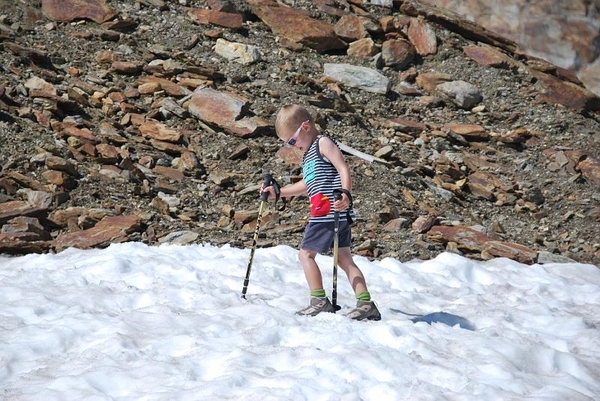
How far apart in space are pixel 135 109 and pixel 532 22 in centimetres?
1253

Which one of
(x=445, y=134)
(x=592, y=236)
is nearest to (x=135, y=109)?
(x=445, y=134)

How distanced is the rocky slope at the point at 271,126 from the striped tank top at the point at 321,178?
373 centimetres

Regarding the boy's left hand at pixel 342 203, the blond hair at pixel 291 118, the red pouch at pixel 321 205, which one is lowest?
the red pouch at pixel 321 205

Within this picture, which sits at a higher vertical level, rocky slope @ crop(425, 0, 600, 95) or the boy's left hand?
the boy's left hand

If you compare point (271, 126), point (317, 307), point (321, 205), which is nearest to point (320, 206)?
point (321, 205)

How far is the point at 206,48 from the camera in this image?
17.3 metres

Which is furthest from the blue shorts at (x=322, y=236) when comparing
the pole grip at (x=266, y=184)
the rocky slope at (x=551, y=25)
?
the rocky slope at (x=551, y=25)

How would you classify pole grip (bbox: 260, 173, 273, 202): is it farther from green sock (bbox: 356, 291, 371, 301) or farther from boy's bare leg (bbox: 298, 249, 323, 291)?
green sock (bbox: 356, 291, 371, 301)

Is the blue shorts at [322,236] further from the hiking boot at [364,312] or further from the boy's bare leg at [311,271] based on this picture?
the hiking boot at [364,312]

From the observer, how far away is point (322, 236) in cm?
646

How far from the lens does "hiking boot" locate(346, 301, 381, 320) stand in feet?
20.7

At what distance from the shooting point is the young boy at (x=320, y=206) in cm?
644

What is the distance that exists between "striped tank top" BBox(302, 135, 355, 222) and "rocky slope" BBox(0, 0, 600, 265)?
3.73 metres

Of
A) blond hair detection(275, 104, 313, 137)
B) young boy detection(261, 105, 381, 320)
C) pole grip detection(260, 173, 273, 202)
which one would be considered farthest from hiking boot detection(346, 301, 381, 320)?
blond hair detection(275, 104, 313, 137)
